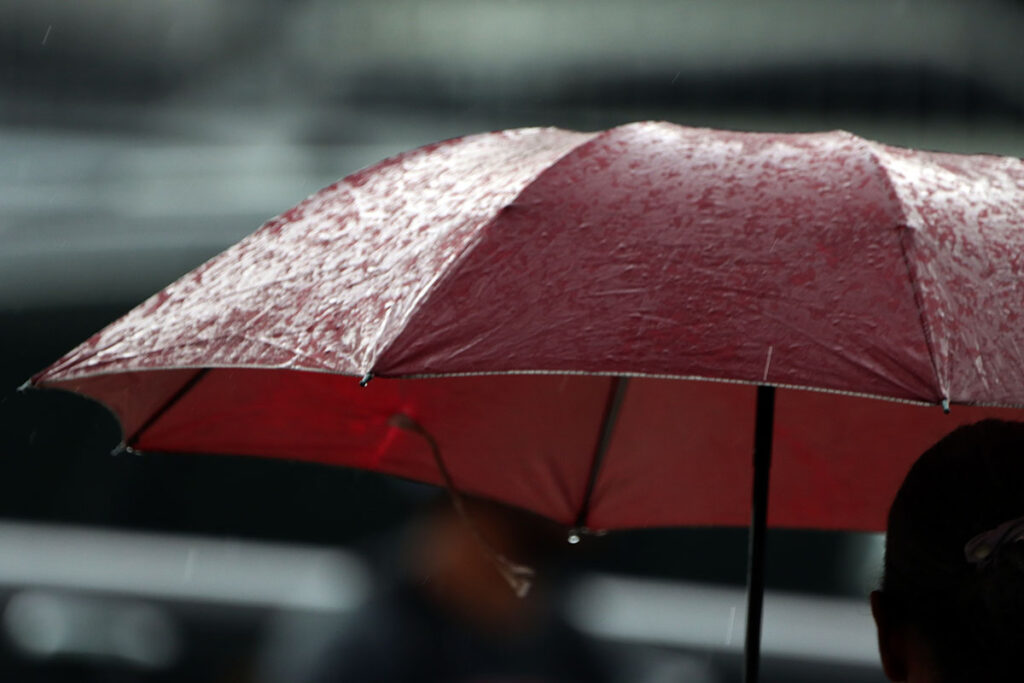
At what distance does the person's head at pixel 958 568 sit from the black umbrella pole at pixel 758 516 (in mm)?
576

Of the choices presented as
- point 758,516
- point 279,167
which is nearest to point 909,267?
point 758,516

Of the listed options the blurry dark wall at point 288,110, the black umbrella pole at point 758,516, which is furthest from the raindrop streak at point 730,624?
the black umbrella pole at point 758,516

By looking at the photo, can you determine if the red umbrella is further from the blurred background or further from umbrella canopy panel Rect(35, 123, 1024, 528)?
the blurred background

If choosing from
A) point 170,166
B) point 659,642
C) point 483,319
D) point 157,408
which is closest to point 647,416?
point 157,408

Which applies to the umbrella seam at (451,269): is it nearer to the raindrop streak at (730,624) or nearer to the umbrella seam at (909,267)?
the umbrella seam at (909,267)

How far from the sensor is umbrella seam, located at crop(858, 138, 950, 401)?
1320mm

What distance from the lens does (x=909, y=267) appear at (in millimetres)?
1428

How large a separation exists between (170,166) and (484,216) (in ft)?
15.5

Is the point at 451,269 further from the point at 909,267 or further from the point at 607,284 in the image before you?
the point at 909,267

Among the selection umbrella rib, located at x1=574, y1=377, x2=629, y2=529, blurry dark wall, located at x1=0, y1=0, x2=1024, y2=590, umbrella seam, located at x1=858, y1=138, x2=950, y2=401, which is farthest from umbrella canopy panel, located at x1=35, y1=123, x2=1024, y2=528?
blurry dark wall, located at x1=0, y1=0, x2=1024, y2=590

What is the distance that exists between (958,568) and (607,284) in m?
0.47

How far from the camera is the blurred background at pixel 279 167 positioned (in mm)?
5480

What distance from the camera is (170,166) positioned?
595 centimetres

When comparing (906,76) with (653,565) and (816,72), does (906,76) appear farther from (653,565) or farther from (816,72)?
(653,565)
